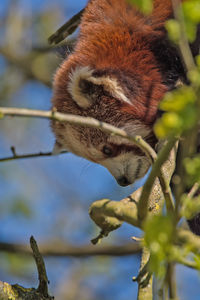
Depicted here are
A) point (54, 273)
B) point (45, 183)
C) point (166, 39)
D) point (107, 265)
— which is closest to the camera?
point (166, 39)

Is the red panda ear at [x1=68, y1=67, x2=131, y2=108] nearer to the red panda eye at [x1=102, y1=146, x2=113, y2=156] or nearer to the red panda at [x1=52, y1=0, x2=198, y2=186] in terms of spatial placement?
the red panda at [x1=52, y1=0, x2=198, y2=186]

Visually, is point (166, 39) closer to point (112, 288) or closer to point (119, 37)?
point (119, 37)

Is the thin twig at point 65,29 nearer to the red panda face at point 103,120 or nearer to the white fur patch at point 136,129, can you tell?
the red panda face at point 103,120

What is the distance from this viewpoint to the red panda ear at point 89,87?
8.74 ft

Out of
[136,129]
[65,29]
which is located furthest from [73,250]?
[65,29]

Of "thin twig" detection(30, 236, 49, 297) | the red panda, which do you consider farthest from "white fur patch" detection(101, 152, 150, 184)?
"thin twig" detection(30, 236, 49, 297)

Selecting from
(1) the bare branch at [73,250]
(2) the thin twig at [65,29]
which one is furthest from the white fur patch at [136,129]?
(1) the bare branch at [73,250]

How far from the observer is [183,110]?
38.8 inches

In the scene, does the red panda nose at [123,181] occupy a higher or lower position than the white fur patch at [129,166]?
lower

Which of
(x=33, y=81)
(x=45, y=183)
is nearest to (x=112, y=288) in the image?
(x=45, y=183)

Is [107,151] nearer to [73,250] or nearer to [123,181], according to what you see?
[123,181]

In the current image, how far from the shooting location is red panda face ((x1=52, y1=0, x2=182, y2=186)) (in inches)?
103

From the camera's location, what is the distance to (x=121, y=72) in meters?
2.62

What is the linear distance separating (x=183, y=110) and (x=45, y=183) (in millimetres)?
5521
